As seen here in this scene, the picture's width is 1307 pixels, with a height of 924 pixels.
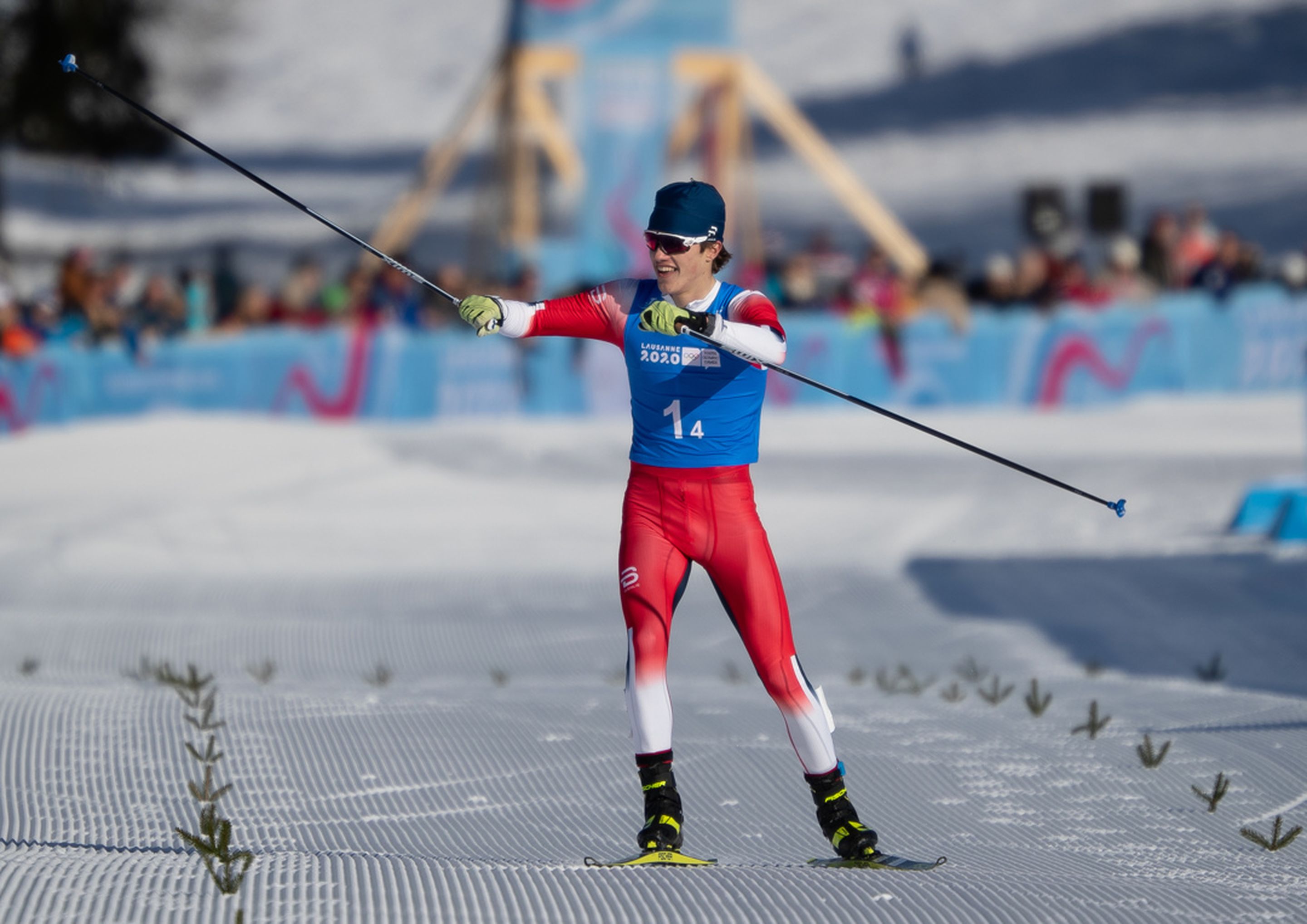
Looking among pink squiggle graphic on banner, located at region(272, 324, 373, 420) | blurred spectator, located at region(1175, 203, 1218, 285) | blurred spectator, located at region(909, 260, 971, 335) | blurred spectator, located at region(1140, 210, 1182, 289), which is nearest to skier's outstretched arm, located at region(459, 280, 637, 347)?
pink squiggle graphic on banner, located at region(272, 324, 373, 420)

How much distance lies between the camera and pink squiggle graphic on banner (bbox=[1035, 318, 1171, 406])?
1930 centimetres

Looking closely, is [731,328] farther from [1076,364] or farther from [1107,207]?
[1107,207]

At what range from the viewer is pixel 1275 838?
17.4 ft

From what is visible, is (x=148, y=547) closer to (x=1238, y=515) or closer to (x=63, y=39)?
(x=1238, y=515)

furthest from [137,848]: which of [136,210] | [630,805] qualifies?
[136,210]

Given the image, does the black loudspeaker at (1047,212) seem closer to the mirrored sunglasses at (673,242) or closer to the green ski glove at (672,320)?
the mirrored sunglasses at (673,242)

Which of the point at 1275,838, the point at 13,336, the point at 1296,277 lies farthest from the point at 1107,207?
the point at 1275,838

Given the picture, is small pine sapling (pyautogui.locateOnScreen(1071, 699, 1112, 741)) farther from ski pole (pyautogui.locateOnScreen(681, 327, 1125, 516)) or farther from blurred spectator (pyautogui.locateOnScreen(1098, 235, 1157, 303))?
blurred spectator (pyautogui.locateOnScreen(1098, 235, 1157, 303))

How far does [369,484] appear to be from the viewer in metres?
14.7

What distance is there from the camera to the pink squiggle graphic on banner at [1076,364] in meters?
19.3

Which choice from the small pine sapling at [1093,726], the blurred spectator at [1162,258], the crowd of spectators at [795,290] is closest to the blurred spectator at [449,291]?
the crowd of spectators at [795,290]

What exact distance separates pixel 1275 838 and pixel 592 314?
263 centimetres

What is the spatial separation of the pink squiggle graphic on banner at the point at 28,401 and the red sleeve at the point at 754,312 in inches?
501

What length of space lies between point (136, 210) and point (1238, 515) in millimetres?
41101
